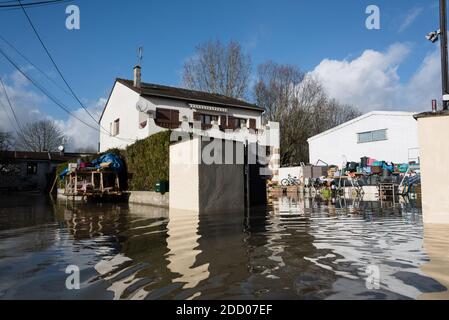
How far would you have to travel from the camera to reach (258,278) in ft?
11.5

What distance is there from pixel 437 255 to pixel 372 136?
20.8 meters

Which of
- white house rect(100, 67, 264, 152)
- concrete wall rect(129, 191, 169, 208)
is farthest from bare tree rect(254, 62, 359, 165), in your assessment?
concrete wall rect(129, 191, 169, 208)

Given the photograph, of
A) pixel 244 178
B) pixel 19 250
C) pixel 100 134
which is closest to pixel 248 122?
pixel 100 134

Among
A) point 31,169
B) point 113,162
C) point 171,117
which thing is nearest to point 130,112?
point 171,117

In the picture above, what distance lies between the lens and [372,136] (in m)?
23.4

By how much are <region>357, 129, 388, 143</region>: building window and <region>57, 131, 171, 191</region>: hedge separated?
630 inches

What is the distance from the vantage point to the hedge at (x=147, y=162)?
13.5 metres

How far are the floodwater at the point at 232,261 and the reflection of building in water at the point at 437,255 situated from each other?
0.5 inches

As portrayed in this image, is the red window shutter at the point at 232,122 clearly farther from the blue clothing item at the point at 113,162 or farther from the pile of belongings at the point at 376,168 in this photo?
the blue clothing item at the point at 113,162

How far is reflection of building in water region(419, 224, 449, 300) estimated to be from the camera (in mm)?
2975

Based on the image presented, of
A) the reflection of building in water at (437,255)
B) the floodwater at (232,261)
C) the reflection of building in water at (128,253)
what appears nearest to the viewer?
the reflection of building in water at (437,255)

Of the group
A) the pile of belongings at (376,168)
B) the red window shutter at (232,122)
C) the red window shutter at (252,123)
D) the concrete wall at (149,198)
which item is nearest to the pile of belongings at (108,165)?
the concrete wall at (149,198)

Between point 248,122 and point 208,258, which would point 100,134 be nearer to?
point 248,122

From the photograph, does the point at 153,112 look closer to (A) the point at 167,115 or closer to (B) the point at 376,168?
(A) the point at 167,115
